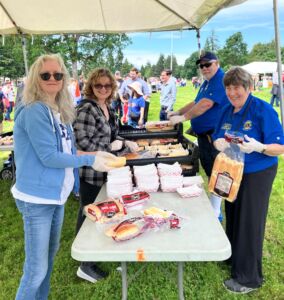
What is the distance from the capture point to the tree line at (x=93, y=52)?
13.1 metres

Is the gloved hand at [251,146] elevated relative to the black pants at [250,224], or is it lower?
elevated

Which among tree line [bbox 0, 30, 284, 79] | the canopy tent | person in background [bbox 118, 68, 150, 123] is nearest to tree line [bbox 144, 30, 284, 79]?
tree line [bbox 0, 30, 284, 79]

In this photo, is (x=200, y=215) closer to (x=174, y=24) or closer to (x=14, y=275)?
(x=14, y=275)

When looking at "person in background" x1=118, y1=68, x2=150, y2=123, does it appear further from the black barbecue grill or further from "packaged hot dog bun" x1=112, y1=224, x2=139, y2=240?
"packaged hot dog bun" x1=112, y1=224, x2=139, y2=240

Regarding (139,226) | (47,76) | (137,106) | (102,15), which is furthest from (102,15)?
(137,106)

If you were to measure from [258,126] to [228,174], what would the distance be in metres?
0.42

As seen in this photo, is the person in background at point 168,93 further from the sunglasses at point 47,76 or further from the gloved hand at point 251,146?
the sunglasses at point 47,76

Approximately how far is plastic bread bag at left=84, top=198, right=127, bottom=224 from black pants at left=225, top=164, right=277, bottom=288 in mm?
1060

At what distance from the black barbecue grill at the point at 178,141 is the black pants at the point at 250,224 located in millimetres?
395

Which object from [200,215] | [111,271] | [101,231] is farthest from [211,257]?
[111,271]

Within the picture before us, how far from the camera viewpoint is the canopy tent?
3.85 m

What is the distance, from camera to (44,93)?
1856mm

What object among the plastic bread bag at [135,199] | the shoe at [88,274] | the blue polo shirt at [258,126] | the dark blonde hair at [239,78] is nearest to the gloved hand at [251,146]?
the blue polo shirt at [258,126]

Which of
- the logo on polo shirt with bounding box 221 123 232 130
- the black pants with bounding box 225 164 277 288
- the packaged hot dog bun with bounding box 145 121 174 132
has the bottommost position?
the black pants with bounding box 225 164 277 288
